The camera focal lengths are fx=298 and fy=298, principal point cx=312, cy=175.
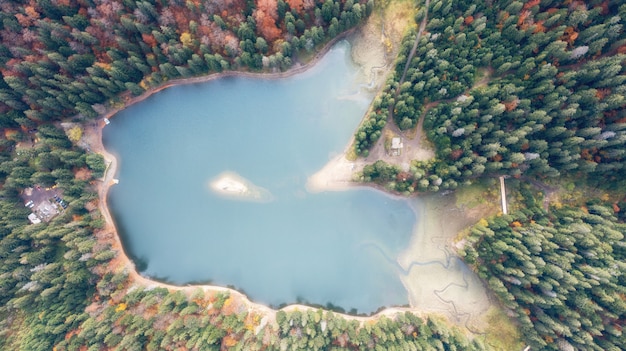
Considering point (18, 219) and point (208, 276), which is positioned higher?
point (18, 219)

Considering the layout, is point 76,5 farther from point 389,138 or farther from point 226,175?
point 389,138

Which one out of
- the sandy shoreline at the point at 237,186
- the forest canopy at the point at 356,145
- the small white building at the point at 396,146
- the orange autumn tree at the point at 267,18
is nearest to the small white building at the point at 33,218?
the forest canopy at the point at 356,145

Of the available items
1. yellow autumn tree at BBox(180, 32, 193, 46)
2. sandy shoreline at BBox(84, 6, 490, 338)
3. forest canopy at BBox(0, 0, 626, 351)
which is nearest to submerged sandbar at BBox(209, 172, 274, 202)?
sandy shoreline at BBox(84, 6, 490, 338)

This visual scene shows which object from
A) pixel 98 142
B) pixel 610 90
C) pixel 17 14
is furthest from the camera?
pixel 98 142

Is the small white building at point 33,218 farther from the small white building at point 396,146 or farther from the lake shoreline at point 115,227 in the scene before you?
the small white building at point 396,146

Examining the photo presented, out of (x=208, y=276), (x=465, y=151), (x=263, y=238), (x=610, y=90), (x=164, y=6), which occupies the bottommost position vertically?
(x=208, y=276)

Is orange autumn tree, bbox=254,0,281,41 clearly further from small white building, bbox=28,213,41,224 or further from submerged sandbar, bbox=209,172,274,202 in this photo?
small white building, bbox=28,213,41,224

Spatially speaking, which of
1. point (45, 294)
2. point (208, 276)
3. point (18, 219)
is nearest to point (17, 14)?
point (18, 219)
